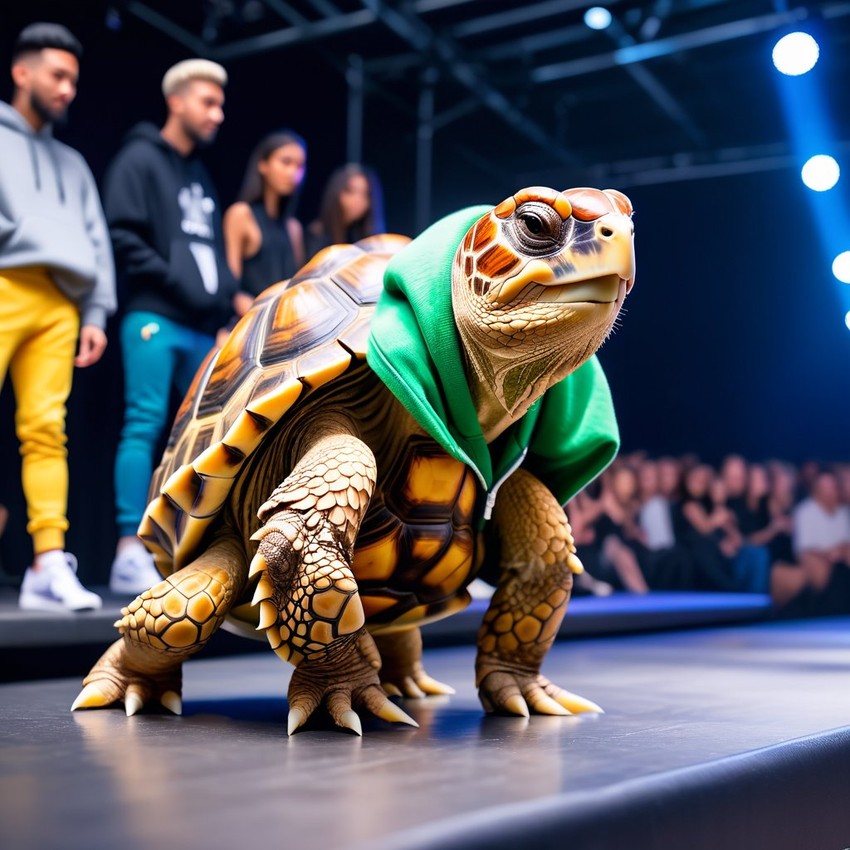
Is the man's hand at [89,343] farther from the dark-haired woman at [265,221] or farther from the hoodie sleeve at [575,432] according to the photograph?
the hoodie sleeve at [575,432]

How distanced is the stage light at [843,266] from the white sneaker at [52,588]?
5138 mm

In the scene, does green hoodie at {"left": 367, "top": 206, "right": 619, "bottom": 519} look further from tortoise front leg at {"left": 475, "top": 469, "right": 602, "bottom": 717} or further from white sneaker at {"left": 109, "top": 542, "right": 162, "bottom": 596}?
white sneaker at {"left": 109, "top": 542, "right": 162, "bottom": 596}

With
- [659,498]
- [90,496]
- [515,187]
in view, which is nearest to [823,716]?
[90,496]

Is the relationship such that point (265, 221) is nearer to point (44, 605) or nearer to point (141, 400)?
point (141, 400)

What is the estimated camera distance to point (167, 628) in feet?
4.54

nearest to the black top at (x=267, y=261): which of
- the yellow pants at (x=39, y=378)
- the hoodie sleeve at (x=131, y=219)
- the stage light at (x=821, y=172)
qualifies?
the hoodie sleeve at (x=131, y=219)

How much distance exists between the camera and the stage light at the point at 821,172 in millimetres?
5898

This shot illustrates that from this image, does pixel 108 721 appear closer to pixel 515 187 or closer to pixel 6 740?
pixel 6 740

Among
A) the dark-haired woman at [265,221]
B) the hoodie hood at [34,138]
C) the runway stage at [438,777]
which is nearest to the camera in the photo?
the runway stage at [438,777]

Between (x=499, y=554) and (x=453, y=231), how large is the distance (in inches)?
19.5

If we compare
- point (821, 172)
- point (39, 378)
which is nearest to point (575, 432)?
point (39, 378)

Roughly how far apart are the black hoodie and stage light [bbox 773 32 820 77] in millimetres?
3163

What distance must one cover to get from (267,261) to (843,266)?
4002mm

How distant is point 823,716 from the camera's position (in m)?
1.53
